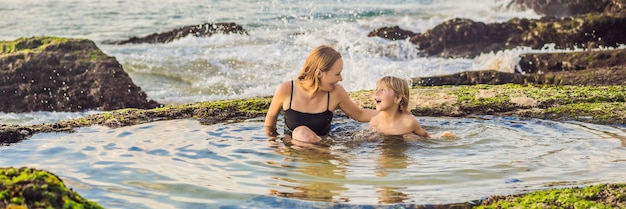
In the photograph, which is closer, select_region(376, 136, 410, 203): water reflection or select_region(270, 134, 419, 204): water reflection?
select_region(376, 136, 410, 203): water reflection

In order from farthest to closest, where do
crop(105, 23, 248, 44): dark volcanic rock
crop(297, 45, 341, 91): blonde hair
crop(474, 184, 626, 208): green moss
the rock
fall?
crop(105, 23, 248, 44): dark volcanic rock < the rock < crop(297, 45, 341, 91): blonde hair < crop(474, 184, 626, 208): green moss

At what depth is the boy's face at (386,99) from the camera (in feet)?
27.6

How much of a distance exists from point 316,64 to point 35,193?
181 inches

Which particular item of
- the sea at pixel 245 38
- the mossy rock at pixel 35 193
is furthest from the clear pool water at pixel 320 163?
the sea at pixel 245 38

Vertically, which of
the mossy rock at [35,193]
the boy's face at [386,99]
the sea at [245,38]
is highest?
the mossy rock at [35,193]

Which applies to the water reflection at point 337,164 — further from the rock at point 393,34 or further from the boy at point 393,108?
the rock at point 393,34

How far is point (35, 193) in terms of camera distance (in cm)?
380

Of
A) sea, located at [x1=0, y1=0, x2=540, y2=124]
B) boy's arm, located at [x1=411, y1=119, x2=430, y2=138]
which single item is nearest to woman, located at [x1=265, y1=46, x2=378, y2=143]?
boy's arm, located at [x1=411, y1=119, x2=430, y2=138]

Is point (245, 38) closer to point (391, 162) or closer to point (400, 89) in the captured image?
point (400, 89)

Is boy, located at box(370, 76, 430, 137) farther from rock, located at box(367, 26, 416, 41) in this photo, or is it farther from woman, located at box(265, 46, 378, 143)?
rock, located at box(367, 26, 416, 41)

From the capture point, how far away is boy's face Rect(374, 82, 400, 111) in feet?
27.6

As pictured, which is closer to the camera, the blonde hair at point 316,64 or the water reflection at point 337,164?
the water reflection at point 337,164

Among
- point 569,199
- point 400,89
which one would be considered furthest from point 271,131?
point 569,199

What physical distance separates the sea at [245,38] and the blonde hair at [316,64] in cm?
551
